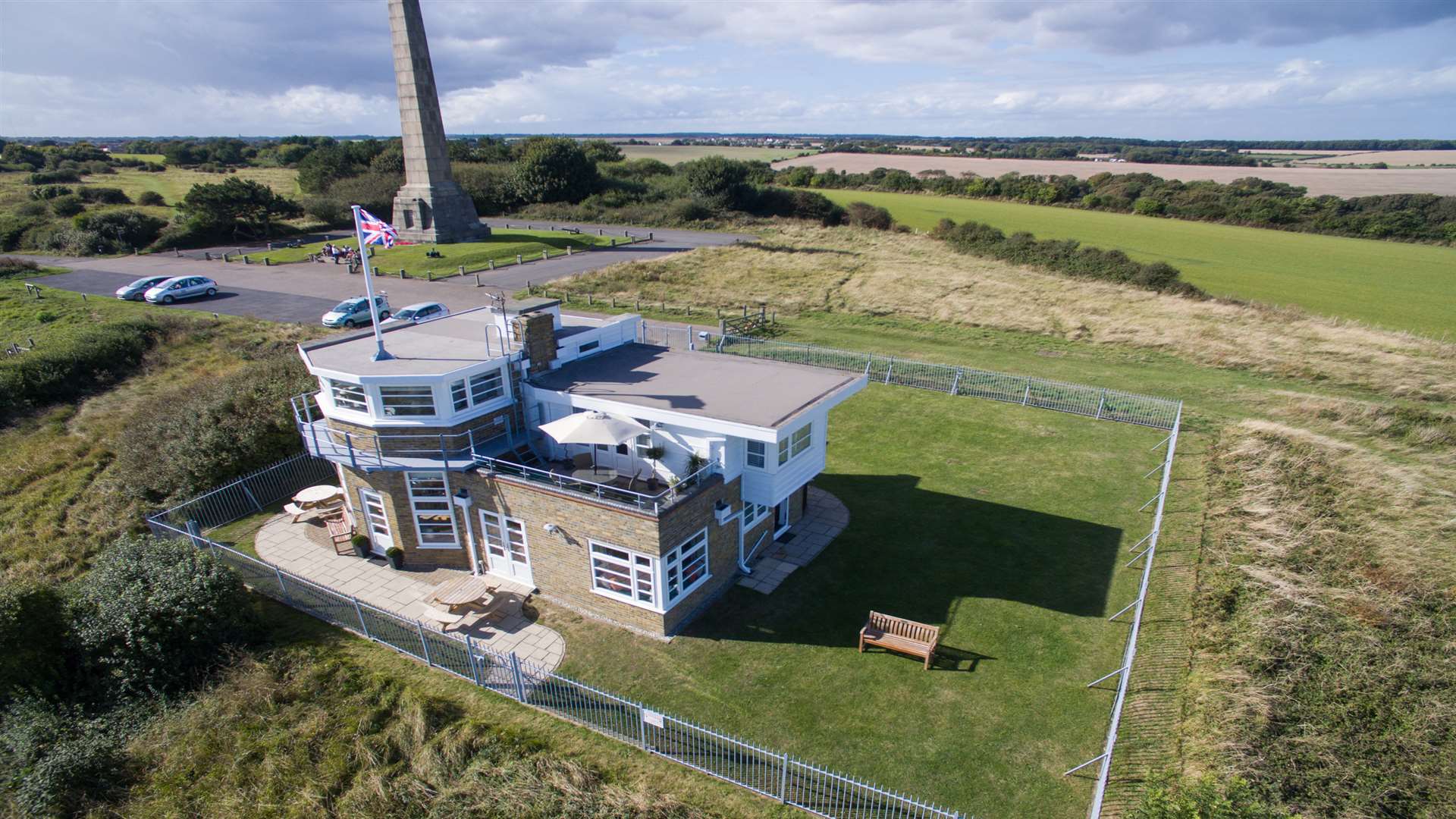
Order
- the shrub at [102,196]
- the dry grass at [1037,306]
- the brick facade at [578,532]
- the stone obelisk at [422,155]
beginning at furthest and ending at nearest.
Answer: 1. the shrub at [102,196]
2. the stone obelisk at [422,155]
3. the dry grass at [1037,306]
4. the brick facade at [578,532]

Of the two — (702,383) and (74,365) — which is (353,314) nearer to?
(74,365)

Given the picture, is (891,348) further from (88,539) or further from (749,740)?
(88,539)

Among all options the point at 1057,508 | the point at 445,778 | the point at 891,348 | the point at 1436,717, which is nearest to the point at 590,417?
the point at 445,778

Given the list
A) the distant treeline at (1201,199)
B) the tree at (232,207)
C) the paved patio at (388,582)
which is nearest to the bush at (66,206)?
the tree at (232,207)

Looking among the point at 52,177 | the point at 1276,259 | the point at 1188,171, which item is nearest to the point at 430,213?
the point at 52,177

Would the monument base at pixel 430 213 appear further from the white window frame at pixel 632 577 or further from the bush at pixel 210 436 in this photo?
the white window frame at pixel 632 577

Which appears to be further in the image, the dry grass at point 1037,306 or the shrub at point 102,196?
the shrub at point 102,196
